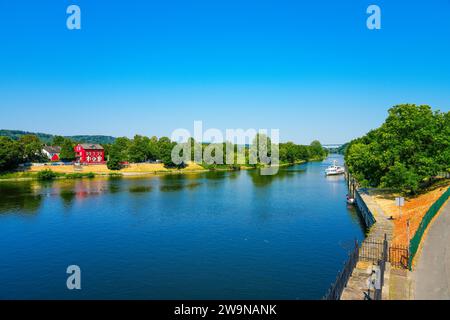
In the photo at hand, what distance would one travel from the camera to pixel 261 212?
172 ft

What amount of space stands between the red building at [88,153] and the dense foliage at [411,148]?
395 ft

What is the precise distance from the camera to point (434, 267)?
20875mm

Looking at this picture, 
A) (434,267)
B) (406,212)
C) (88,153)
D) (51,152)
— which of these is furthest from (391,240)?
(51,152)

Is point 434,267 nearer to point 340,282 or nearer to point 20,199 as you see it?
point 340,282

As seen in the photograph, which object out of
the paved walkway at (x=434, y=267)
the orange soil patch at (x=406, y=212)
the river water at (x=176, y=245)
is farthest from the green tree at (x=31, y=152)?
the paved walkway at (x=434, y=267)

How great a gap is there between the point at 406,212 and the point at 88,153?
136 metres

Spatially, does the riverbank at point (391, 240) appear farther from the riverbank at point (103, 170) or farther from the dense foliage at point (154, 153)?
the dense foliage at point (154, 153)

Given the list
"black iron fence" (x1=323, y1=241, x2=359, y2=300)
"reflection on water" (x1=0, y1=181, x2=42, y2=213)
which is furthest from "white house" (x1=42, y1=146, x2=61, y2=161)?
"black iron fence" (x1=323, y1=241, x2=359, y2=300)

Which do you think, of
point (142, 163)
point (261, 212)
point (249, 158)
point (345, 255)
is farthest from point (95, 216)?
point (249, 158)

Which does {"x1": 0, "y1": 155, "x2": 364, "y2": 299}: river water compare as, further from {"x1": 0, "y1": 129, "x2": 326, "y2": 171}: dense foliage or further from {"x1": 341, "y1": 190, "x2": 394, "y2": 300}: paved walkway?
{"x1": 0, "y1": 129, "x2": 326, "y2": 171}: dense foliage
